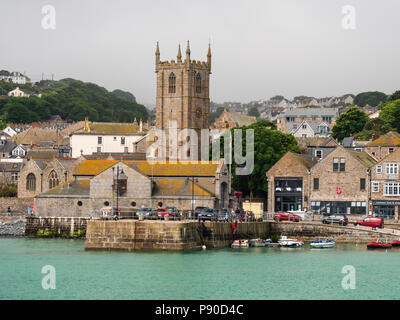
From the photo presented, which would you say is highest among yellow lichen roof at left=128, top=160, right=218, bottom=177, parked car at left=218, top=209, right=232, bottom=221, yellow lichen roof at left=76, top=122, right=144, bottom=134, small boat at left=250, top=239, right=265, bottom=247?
yellow lichen roof at left=76, top=122, right=144, bottom=134

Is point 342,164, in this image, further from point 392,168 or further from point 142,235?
point 142,235

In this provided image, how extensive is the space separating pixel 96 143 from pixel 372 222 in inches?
2693

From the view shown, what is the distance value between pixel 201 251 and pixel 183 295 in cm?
1496

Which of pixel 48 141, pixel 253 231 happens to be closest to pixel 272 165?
pixel 253 231

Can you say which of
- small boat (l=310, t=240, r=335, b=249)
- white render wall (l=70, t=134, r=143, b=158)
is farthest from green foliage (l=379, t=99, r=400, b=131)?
small boat (l=310, t=240, r=335, b=249)

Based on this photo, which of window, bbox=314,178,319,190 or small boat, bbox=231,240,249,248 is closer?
small boat, bbox=231,240,249,248

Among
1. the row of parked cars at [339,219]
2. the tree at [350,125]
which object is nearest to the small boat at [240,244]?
the row of parked cars at [339,219]

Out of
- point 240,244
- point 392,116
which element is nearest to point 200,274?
point 240,244

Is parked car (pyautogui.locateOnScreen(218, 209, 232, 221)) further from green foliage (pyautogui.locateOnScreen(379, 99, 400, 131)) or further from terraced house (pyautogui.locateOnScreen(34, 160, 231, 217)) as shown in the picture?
green foliage (pyautogui.locateOnScreen(379, 99, 400, 131))

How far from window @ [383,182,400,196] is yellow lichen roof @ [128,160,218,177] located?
620 inches

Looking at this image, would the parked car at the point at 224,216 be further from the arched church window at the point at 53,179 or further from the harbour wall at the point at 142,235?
the arched church window at the point at 53,179

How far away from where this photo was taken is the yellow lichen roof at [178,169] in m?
77.4

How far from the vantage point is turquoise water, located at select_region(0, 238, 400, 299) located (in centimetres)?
4534

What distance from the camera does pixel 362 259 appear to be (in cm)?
5797
